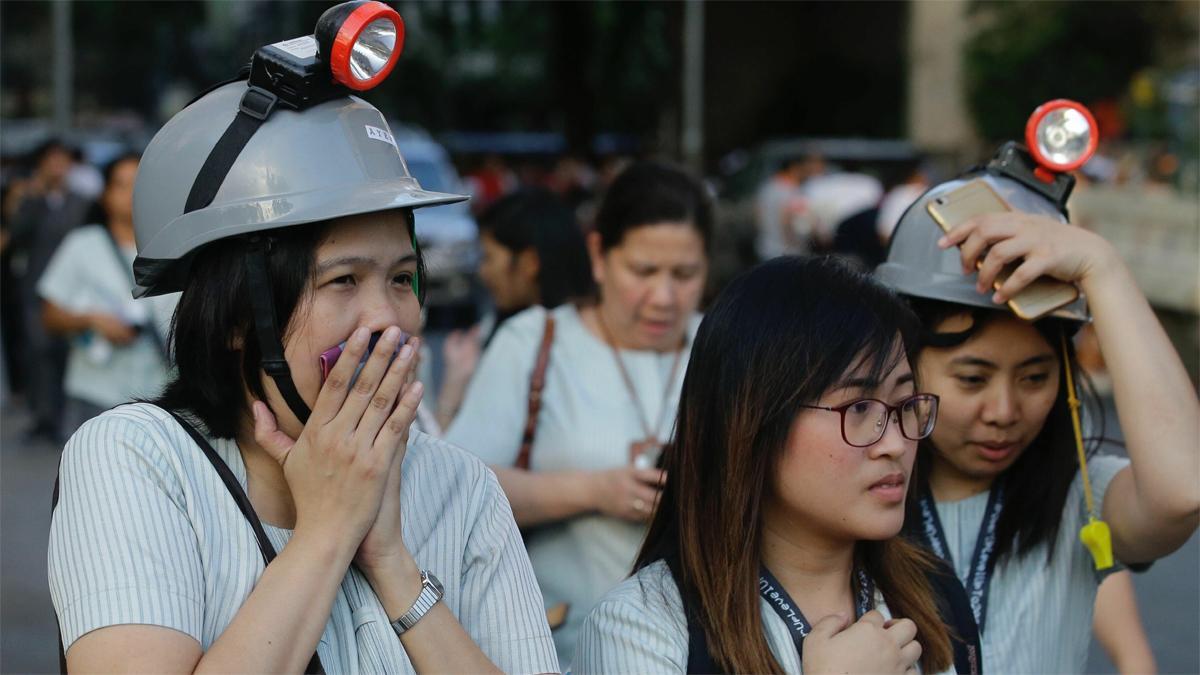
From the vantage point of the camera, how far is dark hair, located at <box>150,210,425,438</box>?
7.33ft

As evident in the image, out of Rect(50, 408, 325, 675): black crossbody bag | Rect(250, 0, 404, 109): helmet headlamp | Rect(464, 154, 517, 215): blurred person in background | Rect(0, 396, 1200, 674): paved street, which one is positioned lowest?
Rect(0, 396, 1200, 674): paved street

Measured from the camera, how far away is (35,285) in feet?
36.8

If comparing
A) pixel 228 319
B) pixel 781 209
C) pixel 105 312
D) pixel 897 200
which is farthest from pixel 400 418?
pixel 781 209

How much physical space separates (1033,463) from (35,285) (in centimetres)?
962

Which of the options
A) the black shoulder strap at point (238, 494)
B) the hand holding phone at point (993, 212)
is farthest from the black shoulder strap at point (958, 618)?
the black shoulder strap at point (238, 494)

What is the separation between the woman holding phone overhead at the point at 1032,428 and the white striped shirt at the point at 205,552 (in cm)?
104

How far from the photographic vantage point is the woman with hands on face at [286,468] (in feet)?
6.68

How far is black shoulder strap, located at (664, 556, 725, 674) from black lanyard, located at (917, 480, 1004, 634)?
0.72 m

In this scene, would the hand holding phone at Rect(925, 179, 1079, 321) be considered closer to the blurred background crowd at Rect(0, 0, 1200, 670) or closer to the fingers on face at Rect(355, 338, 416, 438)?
the blurred background crowd at Rect(0, 0, 1200, 670)

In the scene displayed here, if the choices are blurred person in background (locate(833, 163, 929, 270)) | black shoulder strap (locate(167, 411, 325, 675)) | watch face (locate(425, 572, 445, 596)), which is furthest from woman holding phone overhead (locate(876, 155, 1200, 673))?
blurred person in background (locate(833, 163, 929, 270))

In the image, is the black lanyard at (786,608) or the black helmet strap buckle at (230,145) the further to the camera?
the black lanyard at (786,608)

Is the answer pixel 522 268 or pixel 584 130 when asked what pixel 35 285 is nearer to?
pixel 522 268

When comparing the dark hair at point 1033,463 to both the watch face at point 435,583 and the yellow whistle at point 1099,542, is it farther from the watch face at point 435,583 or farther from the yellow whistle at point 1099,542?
the watch face at point 435,583

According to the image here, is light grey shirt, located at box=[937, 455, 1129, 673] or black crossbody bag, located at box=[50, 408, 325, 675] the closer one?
black crossbody bag, located at box=[50, 408, 325, 675]
